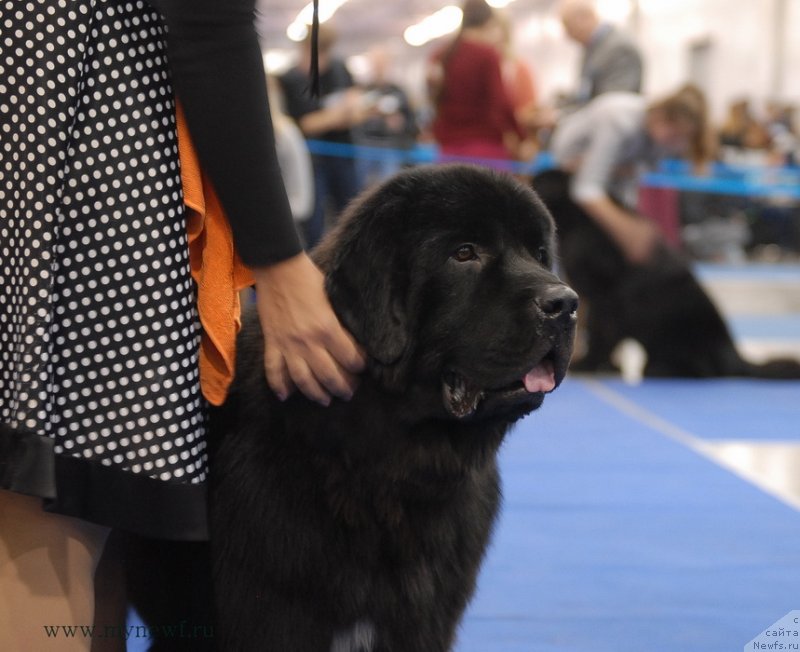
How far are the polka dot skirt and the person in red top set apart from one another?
15.2ft

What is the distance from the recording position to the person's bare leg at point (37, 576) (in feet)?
4.24

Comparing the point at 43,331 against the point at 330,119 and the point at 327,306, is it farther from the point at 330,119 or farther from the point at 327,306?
the point at 330,119

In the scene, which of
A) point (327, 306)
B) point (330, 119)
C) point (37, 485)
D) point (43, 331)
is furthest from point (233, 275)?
point (330, 119)

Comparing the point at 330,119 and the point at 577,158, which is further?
the point at 330,119

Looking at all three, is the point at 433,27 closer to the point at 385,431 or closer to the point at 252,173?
the point at 385,431

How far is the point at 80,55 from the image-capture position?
125 centimetres

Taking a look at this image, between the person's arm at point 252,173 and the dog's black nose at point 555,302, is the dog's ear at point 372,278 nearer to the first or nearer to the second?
the person's arm at point 252,173

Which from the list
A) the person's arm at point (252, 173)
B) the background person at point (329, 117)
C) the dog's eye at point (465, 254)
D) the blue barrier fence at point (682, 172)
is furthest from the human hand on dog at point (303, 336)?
the blue barrier fence at point (682, 172)

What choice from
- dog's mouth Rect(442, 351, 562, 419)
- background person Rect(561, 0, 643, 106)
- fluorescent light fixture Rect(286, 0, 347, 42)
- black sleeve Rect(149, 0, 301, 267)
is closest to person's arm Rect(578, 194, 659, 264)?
background person Rect(561, 0, 643, 106)

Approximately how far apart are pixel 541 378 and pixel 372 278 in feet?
0.93

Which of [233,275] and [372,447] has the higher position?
[233,275]

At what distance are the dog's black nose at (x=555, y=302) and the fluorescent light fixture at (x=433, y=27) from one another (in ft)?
76.3

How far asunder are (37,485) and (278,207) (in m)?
0.42

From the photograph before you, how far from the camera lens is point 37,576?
1293 mm
